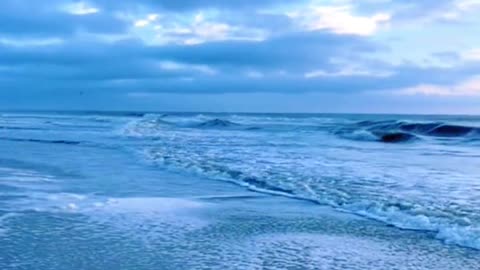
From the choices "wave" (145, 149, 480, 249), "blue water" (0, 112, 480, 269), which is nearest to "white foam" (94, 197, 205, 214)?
"blue water" (0, 112, 480, 269)

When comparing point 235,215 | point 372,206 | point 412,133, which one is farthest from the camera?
point 412,133

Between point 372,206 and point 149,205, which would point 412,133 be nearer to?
point 372,206

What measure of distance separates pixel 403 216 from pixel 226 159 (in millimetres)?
8292

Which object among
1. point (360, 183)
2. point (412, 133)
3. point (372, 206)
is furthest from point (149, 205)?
point (412, 133)

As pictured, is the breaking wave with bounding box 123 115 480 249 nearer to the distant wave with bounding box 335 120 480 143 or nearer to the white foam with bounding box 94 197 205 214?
the white foam with bounding box 94 197 205 214

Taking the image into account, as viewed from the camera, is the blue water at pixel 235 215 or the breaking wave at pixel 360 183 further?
the breaking wave at pixel 360 183

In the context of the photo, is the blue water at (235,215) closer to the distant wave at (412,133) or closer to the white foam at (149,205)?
the white foam at (149,205)

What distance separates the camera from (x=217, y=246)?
6.21 meters

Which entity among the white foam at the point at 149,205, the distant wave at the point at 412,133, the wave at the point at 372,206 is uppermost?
the distant wave at the point at 412,133

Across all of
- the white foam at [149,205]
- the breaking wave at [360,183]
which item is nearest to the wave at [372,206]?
the breaking wave at [360,183]

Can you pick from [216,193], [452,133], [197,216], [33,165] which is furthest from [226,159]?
[452,133]

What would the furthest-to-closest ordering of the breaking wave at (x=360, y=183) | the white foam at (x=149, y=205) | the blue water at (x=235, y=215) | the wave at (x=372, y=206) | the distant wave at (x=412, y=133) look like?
the distant wave at (x=412, y=133) < the white foam at (x=149, y=205) < the breaking wave at (x=360, y=183) < the wave at (x=372, y=206) < the blue water at (x=235, y=215)

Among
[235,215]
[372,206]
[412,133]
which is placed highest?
[412,133]

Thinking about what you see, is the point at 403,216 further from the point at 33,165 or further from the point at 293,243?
the point at 33,165
